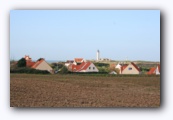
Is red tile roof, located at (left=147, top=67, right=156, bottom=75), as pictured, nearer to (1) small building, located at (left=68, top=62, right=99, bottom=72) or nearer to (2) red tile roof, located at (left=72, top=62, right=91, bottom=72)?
(1) small building, located at (left=68, top=62, right=99, bottom=72)

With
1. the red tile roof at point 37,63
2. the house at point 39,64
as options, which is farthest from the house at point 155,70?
the red tile roof at point 37,63

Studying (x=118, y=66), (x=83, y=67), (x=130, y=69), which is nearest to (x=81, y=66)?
(x=83, y=67)

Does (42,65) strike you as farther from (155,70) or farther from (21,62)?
(155,70)

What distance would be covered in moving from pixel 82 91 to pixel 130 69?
2.06 feet

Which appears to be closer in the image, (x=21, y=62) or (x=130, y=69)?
(x=21, y=62)

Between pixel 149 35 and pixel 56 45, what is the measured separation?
3.63 ft

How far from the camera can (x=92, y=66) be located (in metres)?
11.6

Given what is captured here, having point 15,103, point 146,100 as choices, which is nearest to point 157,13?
point 146,100

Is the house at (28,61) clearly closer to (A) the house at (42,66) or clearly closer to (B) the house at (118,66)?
(A) the house at (42,66)

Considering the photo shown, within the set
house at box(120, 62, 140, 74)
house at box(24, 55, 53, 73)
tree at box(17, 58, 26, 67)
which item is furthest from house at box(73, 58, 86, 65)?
tree at box(17, 58, 26, 67)

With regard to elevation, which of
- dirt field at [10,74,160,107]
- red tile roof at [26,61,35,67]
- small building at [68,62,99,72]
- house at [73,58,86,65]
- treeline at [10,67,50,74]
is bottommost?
dirt field at [10,74,160,107]

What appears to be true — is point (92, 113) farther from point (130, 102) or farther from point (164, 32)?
point (164, 32)

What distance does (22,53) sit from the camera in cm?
1154

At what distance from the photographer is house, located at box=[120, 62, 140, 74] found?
11.6 meters
